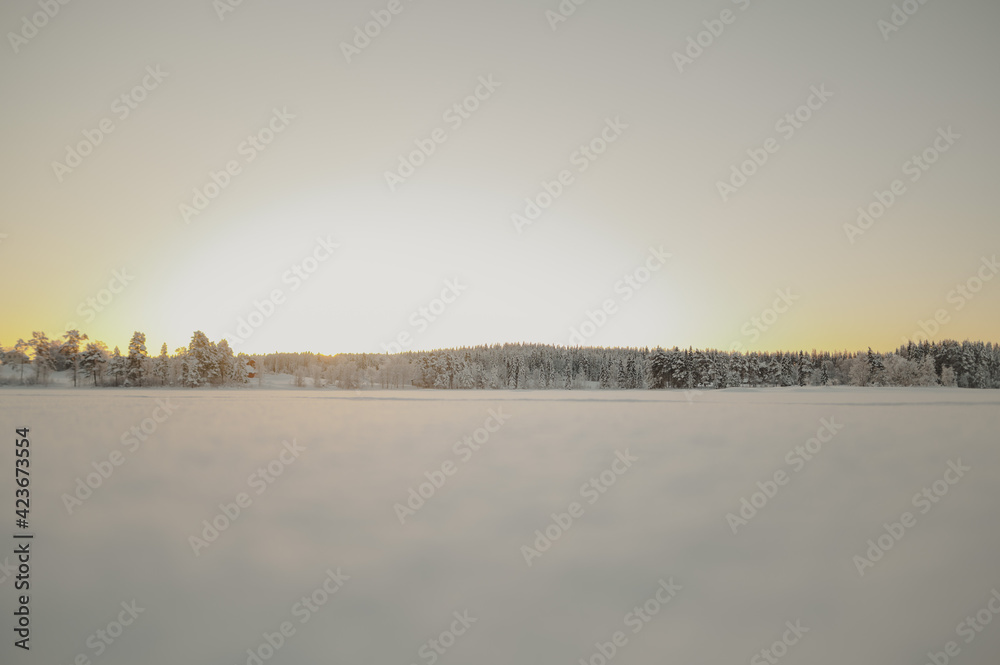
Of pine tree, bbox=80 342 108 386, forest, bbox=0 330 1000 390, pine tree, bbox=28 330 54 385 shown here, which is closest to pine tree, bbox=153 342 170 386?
forest, bbox=0 330 1000 390

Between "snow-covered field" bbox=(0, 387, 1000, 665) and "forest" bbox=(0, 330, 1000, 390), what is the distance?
81.5 metres

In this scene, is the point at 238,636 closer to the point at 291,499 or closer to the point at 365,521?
the point at 365,521

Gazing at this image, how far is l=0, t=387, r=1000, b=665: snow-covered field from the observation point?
5.82 m

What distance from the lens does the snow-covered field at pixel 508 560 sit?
5820 millimetres

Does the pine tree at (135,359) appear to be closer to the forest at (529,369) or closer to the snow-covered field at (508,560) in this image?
the forest at (529,369)

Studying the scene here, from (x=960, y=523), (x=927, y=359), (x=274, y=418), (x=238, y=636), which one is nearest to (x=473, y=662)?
(x=238, y=636)

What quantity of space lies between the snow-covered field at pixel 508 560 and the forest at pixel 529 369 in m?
81.5

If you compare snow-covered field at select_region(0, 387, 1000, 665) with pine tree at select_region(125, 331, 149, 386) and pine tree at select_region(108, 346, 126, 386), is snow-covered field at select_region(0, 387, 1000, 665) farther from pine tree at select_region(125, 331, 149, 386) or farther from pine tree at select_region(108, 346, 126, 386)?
pine tree at select_region(108, 346, 126, 386)

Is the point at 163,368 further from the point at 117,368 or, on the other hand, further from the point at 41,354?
the point at 41,354

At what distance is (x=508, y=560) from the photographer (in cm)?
789

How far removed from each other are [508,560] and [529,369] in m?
127

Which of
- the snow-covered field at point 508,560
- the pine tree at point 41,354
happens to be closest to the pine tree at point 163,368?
the pine tree at point 41,354

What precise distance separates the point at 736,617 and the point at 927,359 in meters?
111

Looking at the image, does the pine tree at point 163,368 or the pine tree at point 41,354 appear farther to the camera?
the pine tree at point 163,368
